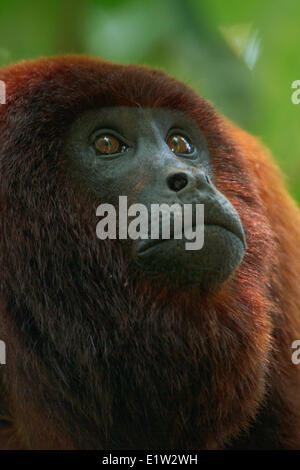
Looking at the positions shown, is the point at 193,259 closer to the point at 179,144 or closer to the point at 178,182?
the point at 178,182

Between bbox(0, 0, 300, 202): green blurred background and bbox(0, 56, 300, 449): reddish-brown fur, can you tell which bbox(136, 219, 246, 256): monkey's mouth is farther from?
bbox(0, 0, 300, 202): green blurred background

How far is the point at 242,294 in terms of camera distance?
273cm

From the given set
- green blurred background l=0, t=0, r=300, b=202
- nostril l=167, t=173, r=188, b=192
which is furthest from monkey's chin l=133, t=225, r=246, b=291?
green blurred background l=0, t=0, r=300, b=202

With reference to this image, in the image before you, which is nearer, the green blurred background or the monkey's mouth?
the monkey's mouth

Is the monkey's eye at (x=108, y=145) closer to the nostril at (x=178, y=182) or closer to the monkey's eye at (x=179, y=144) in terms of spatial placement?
the monkey's eye at (x=179, y=144)

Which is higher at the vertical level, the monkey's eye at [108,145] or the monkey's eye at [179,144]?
the monkey's eye at [179,144]

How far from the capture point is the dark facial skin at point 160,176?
2.47 m

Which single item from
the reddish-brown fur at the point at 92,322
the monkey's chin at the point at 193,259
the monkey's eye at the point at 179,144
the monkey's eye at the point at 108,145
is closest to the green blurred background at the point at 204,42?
the monkey's eye at the point at 179,144

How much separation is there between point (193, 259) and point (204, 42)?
8.70 feet

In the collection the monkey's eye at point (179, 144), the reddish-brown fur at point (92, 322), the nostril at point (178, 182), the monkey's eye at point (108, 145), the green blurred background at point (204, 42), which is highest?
the green blurred background at point (204, 42)

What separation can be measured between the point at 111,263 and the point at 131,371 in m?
0.40

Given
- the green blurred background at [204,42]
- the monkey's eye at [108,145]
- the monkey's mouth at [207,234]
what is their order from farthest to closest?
the green blurred background at [204,42] < the monkey's eye at [108,145] < the monkey's mouth at [207,234]

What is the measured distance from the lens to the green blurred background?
11.4ft

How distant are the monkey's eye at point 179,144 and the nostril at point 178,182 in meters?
0.39
